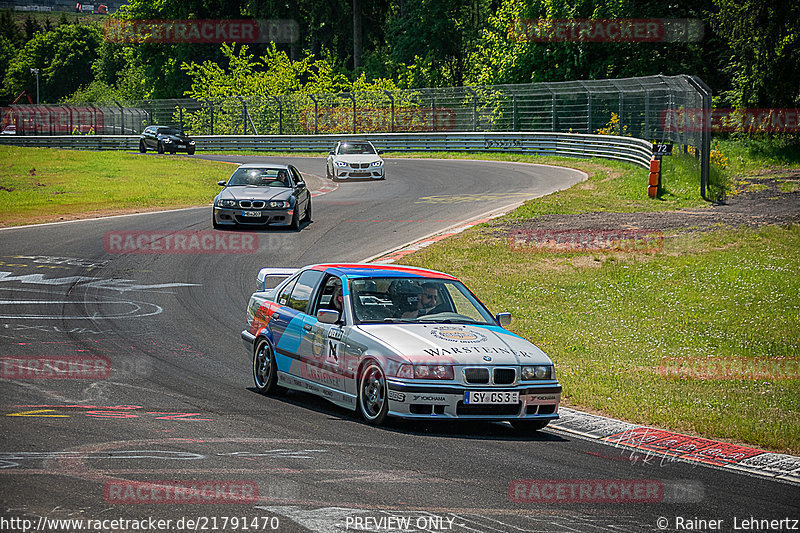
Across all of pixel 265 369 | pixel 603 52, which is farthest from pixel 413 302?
pixel 603 52

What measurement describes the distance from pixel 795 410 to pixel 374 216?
16742 mm

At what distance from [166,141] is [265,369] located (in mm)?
45250

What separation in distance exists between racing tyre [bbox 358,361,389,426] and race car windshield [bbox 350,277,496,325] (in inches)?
25.4

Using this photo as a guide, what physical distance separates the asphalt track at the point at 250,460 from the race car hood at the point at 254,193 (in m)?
7.71

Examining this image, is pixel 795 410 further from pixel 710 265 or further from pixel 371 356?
pixel 710 265

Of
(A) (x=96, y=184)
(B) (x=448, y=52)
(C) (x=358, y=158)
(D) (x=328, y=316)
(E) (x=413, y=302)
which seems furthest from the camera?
(B) (x=448, y=52)

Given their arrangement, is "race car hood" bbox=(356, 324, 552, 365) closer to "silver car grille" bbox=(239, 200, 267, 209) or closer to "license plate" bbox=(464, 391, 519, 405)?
"license plate" bbox=(464, 391, 519, 405)

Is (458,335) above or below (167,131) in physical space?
below

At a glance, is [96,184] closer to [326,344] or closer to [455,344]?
[326,344]

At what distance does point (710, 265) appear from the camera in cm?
1722

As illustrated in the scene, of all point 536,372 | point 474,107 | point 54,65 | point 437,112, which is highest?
point 54,65

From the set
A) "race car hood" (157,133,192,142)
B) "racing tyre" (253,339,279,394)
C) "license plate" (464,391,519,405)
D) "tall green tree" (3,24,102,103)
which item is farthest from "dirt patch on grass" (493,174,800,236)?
"tall green tree" (3,24,102,103)

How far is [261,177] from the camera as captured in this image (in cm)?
2275

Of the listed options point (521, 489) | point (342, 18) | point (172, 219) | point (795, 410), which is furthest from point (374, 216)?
point (342, 18)
